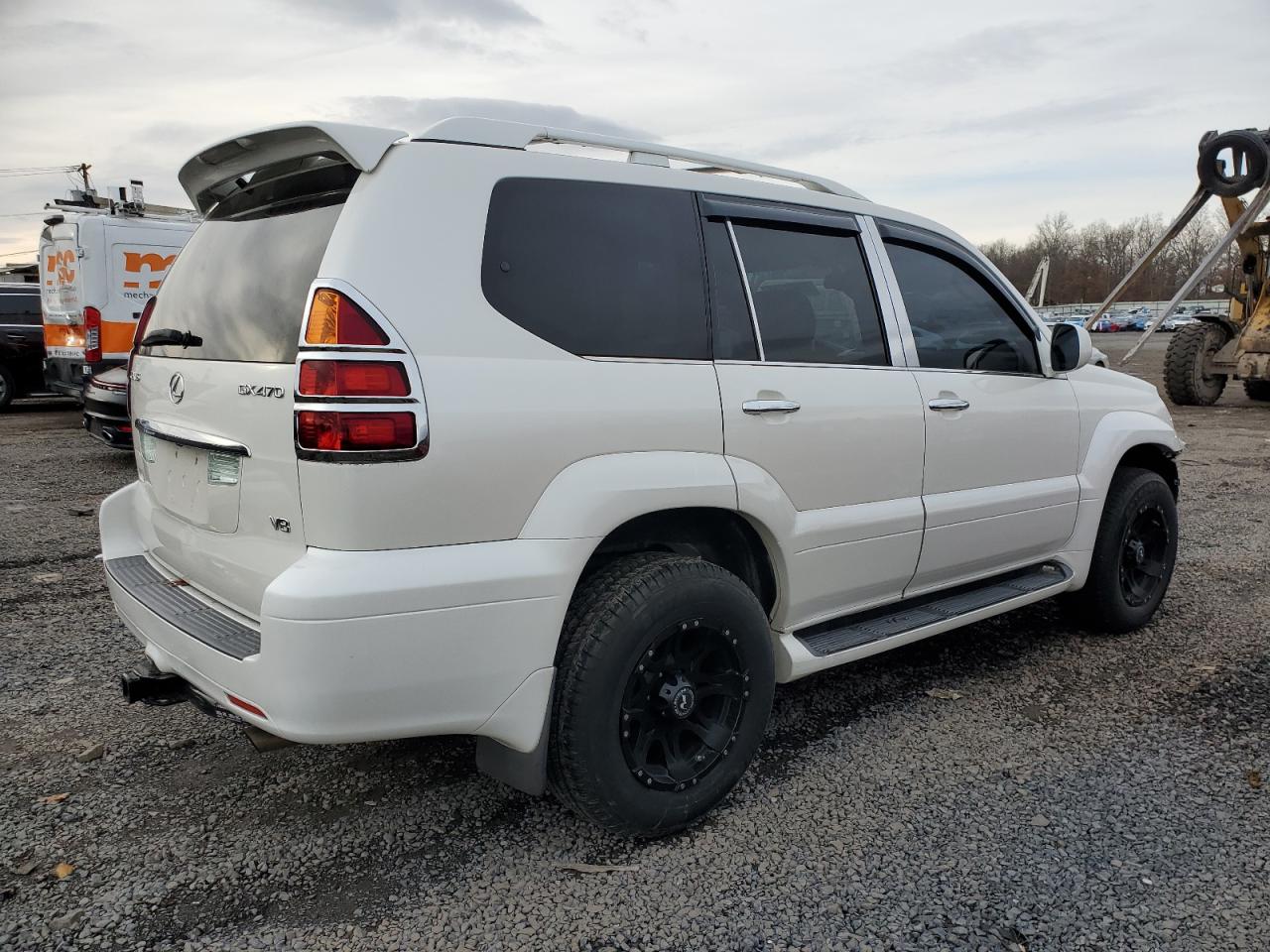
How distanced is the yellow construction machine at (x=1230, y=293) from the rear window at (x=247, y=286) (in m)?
10.6

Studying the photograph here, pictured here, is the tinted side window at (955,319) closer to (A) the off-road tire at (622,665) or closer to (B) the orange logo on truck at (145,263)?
(A) the off-road tire at (622,665)

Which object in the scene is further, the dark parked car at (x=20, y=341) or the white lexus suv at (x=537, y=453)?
the dark parked car at (x=20, y=341)

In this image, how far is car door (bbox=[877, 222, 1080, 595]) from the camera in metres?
3.43

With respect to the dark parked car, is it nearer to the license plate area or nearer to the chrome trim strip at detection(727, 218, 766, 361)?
the license plate area

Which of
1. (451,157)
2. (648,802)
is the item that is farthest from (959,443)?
(451,157)

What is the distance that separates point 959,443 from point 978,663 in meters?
1.16

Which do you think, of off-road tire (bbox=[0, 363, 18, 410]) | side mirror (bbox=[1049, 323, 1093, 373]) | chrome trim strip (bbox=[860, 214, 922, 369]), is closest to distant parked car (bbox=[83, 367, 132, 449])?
chrome trim strip (bbox=[860, 214, 922, 369])

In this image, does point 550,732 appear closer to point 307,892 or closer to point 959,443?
point 307,892

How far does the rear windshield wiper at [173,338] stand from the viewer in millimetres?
2678

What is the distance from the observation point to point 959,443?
3.48 meters

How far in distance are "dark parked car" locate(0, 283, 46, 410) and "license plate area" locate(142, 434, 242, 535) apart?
1264cm

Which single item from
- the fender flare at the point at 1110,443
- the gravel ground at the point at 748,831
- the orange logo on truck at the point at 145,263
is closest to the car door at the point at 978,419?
the fender flare at the point at 1110,443

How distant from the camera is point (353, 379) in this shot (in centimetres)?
216

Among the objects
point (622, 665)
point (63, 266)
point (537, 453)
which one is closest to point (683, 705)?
point (622, 665)
